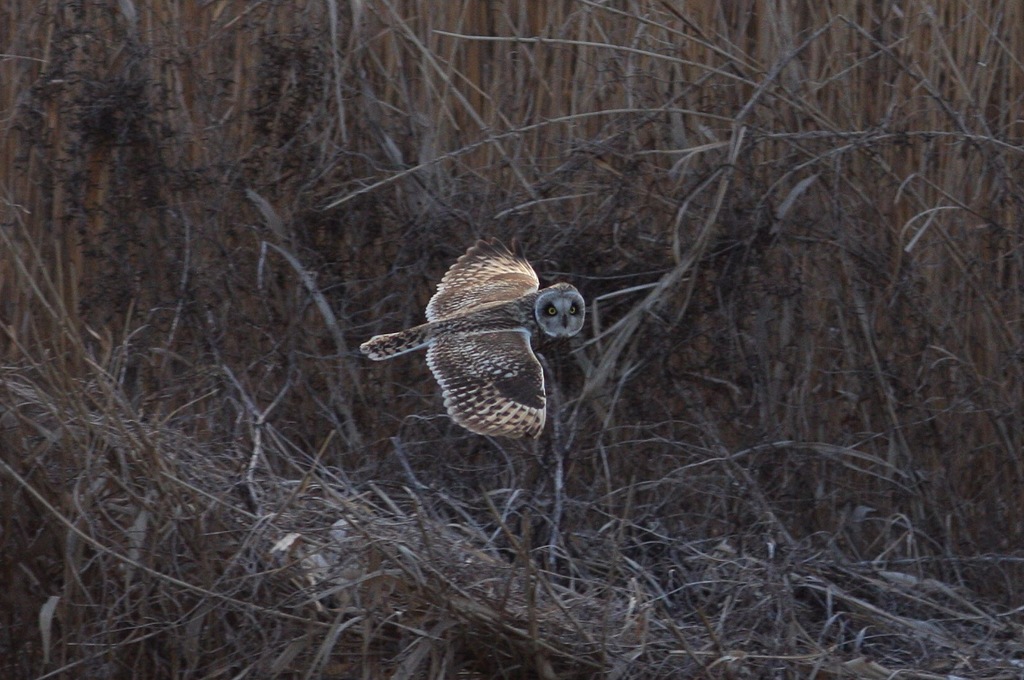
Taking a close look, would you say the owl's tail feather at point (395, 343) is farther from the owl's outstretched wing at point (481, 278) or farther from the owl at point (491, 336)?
the owl's outstretched wing at point (481, 278)

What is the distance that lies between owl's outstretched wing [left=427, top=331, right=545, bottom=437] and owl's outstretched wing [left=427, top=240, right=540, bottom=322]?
0.33 metres

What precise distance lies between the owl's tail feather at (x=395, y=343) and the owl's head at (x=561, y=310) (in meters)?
0.32

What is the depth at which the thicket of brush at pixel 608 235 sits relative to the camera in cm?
Result: 370

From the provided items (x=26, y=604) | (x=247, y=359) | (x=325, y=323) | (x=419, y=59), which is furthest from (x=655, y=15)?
(x=26, y=604)

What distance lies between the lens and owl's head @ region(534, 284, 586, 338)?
3.50 meters

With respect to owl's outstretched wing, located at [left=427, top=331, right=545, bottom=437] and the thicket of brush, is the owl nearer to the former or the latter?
owl's outstretched wing, located at [left=427, top=331, right=545, bottom=437]

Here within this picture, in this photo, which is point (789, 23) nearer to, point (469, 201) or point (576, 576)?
point (469, 201)

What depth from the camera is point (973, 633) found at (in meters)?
3.37

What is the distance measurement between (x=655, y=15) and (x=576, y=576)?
185 cm

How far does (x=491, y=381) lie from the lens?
10.6 ft

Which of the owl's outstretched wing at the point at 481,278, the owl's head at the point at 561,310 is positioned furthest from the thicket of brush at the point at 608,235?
the owl's head at the point at 561,310

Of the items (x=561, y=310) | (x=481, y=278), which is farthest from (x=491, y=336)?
(x=481, y=278)

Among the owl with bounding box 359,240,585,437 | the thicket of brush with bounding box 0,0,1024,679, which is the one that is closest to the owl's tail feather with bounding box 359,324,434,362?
the owl with bounding box 359,240,585,437

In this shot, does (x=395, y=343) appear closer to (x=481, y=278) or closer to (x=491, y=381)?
(x=491, y=381)
